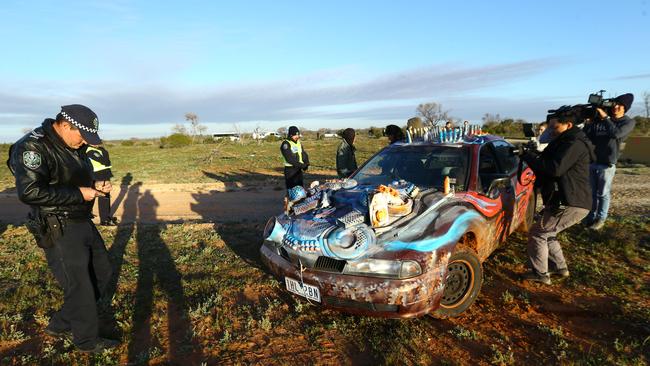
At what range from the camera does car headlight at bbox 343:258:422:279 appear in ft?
10.4

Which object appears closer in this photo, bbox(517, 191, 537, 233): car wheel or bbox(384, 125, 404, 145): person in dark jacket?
bbox(517, 191, 537, 233): car wheel

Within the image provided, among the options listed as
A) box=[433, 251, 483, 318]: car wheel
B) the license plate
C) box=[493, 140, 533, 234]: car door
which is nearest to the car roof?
box=[493, 140, 533, 234]: car door

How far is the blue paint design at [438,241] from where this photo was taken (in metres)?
3.25

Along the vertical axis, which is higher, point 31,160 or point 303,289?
point 31,160

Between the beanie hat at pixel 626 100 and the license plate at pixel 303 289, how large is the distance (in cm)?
545

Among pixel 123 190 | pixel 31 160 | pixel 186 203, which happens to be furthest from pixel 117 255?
pixel 123 190

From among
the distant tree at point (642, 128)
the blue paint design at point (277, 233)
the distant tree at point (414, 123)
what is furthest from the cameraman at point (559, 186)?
→ the distant tree at point (642, 128)

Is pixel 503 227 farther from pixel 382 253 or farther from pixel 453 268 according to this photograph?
pixel 382 253

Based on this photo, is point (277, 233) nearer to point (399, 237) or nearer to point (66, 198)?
point (399, 237)

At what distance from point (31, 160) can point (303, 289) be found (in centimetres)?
231

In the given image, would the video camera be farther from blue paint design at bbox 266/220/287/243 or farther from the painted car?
blue paint design at bbox 266/220/287/243

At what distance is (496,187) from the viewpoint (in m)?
4.45

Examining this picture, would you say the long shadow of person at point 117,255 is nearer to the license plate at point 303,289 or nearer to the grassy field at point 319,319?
the grassy field at point 319,319

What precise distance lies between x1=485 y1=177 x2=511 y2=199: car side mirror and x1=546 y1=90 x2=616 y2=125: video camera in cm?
85
